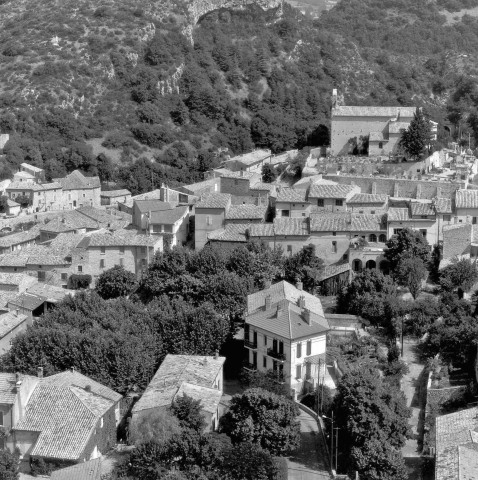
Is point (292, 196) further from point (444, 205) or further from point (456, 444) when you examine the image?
point (456, 444)

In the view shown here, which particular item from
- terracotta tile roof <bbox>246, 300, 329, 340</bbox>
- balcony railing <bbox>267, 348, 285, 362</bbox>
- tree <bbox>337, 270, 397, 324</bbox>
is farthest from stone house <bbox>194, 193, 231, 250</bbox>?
balcony railing <bbox>267, 348, 285, 362</bbox>

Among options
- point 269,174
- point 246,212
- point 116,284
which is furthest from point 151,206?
point 269,174

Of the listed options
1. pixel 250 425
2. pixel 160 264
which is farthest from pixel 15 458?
pixel 160 264

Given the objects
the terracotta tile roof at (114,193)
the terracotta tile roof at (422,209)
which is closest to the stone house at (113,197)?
the terracotta tile roof at (114,193)

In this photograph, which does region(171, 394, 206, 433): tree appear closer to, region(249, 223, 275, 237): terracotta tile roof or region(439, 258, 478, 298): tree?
region(439, 258, 478, 298): tree

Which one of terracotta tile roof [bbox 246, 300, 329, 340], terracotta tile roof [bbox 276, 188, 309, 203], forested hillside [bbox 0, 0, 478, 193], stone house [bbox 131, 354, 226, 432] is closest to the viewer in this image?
stone house [bbox 131, 354, 226, 432]

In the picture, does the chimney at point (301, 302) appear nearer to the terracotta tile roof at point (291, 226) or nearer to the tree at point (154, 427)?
the terracotta tile roof at point (291, 226)
